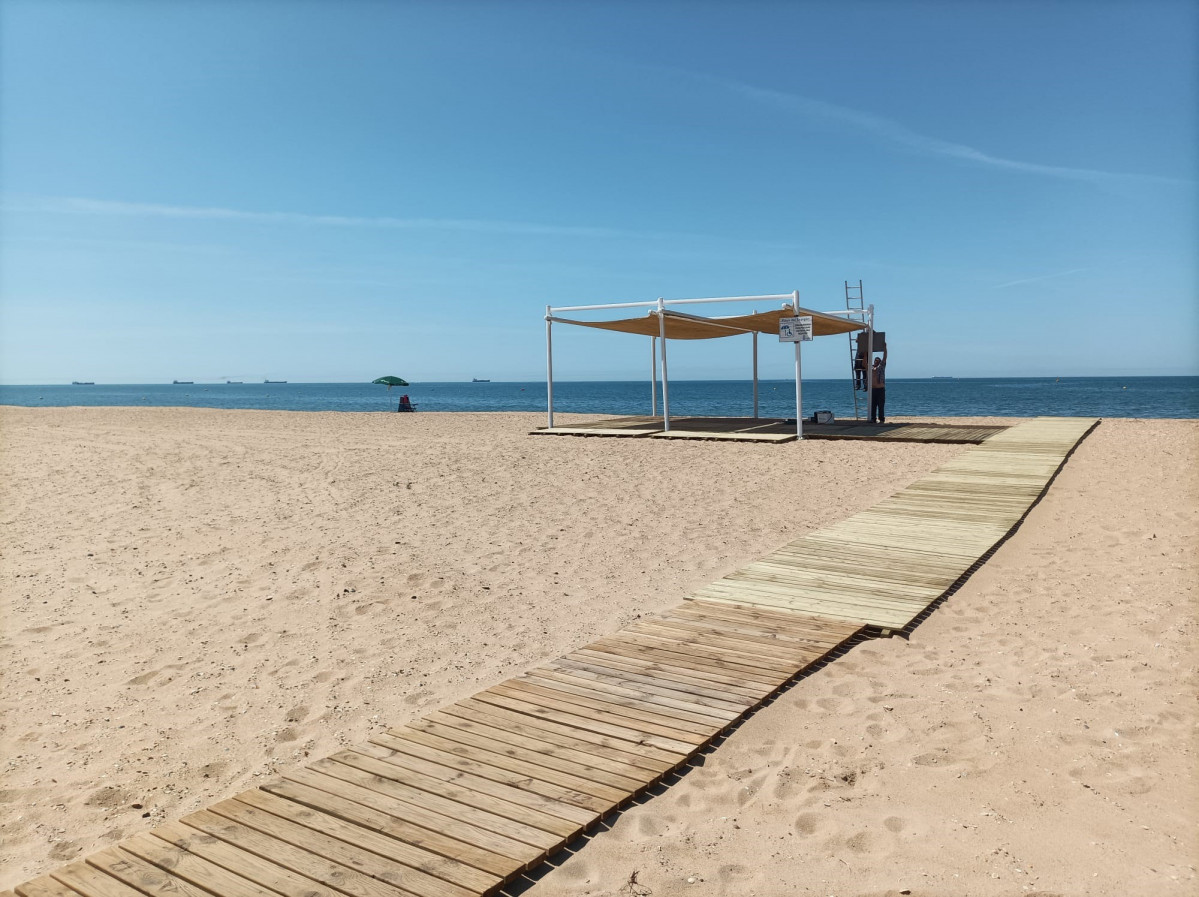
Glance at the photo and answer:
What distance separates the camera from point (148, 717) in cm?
329

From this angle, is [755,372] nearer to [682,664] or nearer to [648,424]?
[648,424]

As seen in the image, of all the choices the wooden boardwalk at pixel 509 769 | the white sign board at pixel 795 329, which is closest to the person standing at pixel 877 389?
the white sign board at pixel 795 329

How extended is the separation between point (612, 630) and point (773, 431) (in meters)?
10.6

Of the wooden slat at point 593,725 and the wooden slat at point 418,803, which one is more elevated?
the wooden slat at point 593,725

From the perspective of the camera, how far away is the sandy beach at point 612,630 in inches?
89.2

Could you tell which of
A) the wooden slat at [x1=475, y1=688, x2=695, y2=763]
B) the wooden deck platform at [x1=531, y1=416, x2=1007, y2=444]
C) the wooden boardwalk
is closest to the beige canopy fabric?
the wooden deck platform at [x1=531, y1=416, x2=1007, y2=444]

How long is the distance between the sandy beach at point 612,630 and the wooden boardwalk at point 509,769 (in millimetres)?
→ 171

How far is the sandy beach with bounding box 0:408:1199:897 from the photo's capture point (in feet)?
7.43

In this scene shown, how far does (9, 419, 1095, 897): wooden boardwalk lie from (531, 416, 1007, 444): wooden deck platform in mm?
8386

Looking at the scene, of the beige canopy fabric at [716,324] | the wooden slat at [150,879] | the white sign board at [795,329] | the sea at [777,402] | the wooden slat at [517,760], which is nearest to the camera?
the wooden slat at [150,879]

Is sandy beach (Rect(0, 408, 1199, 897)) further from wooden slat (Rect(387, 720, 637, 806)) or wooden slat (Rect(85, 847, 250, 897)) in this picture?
wooden slat (Rect(85, 847, 250, 897))

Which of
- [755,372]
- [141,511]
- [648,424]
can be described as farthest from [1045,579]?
[755,372]

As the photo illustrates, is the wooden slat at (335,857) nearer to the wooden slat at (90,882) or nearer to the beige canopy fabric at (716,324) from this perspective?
the wooden slat at (90,882)

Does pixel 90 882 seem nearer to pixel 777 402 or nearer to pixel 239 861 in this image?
pixel 239 861
